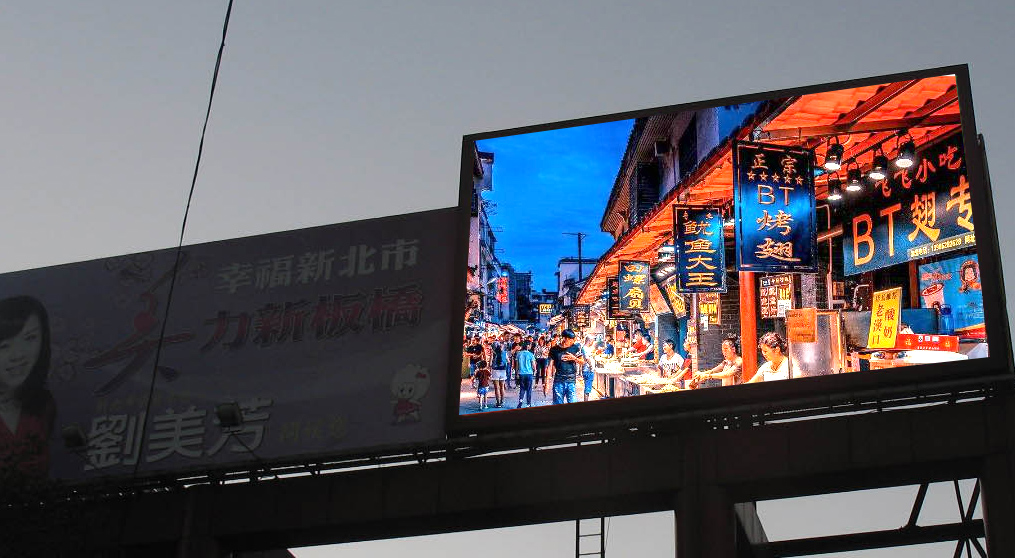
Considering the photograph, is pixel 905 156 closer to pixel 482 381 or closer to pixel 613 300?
pixel 613 300

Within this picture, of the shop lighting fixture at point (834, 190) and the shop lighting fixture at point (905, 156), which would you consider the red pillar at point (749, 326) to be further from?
the shop lighting fixture at point (905, 156)

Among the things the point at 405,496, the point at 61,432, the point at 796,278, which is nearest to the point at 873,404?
the point at 796,278

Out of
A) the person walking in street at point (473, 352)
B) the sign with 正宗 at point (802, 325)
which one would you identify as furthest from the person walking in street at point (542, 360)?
the sign with 正宗 at point (802, 325)

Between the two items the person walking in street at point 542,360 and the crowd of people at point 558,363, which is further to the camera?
the person walking in street at point 542,360

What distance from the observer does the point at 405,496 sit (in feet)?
58.5

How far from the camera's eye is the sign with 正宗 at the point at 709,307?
16.8 metres

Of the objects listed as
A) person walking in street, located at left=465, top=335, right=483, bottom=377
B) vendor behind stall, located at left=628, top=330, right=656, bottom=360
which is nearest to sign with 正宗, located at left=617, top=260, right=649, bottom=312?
vendor behind stall, located at left=628, top=330, right=656, bottom=360

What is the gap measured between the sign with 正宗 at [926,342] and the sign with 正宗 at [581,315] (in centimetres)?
555

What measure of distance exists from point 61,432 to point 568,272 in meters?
10.5

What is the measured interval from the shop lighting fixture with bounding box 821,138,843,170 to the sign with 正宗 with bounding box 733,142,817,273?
25cm

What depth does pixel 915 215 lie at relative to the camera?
1524cm

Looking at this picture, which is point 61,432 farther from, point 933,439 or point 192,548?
point 933,439

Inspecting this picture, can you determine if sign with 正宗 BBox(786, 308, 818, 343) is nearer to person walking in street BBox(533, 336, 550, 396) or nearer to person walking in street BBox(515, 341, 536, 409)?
person walking in street BBox(533, 336, 550, 396)

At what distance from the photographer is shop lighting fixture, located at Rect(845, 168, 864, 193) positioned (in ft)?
52.2
